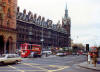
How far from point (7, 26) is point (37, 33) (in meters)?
→ 36.6

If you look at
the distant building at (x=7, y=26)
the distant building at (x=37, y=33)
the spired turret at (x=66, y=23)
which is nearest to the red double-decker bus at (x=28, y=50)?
the distant building at (x=7, y=26)

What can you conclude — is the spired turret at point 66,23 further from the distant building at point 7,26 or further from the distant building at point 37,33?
the distant building at point 7,26

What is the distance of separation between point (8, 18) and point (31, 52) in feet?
40.2

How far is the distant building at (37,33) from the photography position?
71438mm

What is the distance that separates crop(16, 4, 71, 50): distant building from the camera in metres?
71.4

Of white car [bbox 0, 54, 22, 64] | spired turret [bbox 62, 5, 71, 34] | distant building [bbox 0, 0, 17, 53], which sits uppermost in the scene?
spired turret [bbox 62, 5, 71, 34]

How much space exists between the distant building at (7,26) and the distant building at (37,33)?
14.0 metres

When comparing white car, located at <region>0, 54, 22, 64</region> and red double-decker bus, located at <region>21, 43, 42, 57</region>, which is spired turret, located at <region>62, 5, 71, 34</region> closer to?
red double-decker bus, located at <region>21, 43, 42, 57</region>

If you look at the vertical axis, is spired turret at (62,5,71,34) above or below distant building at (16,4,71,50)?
above

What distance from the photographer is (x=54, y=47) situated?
9800 cm

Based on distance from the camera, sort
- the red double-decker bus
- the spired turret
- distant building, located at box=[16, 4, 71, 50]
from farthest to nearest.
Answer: the spired turret < distant building, located at box=[16, 4, 71, 50] < the red double-decker bus

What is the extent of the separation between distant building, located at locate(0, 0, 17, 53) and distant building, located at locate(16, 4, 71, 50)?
45.8 feet

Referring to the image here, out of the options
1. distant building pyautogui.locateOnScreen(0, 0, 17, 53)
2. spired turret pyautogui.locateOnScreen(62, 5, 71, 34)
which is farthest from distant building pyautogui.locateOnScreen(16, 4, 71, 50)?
distant building pyautogui.locateOnScreen(0, 0, 17, 53)

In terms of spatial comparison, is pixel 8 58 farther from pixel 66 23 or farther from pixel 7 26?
pixel 66 23
